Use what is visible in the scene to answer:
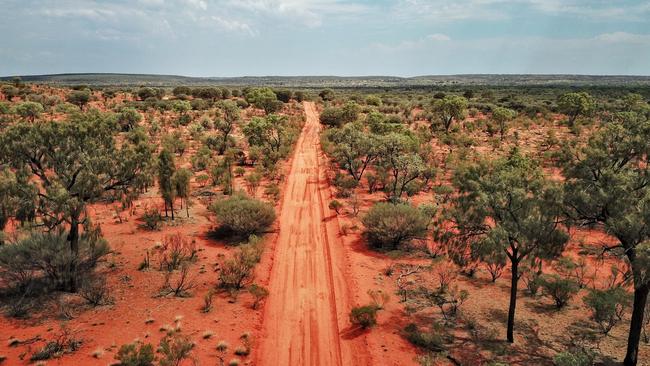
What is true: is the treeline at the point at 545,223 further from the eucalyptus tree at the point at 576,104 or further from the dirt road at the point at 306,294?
the eucalyptus tree at the point at 576,104

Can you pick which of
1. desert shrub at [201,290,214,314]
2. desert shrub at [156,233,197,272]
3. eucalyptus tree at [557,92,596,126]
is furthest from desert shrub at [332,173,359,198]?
eucalyptus tree at [557,92,596,126]

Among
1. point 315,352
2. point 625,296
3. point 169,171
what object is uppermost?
point 169,171

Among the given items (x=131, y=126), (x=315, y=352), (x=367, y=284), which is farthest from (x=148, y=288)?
(x=131, y=126)

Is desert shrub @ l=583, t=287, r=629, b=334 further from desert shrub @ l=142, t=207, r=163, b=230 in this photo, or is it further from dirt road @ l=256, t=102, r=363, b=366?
desert shrub @ l=142, t=207, r=163, b=230

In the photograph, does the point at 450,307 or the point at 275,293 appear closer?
the point at 450,307

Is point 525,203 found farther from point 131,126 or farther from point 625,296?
point 131,126

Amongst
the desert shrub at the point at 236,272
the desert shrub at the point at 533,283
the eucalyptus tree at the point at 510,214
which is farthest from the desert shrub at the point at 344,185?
the eucalyptus tree at the point at 510,214
